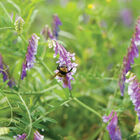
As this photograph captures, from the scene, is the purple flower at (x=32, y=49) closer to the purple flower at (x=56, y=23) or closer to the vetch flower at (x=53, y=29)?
the vetch flower at (x=53, y=29)

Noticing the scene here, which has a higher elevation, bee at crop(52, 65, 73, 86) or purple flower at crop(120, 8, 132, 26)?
purple flower at crop(120, 8, 132, 26)

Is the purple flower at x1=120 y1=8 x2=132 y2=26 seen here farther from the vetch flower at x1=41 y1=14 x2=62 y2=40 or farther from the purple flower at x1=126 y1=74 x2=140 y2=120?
the purple flower at x1=126 y1=74 x2=140 y2=120

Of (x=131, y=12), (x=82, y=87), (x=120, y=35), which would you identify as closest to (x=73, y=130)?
(x=82, y=87)

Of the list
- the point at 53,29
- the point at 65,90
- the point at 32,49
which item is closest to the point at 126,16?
the point at 53,29

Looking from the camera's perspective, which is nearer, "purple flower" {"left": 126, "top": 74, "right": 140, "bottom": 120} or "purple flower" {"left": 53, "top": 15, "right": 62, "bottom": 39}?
"purple flower" {"left": 126, "top": 74, "right": 140, "bottom": 120}

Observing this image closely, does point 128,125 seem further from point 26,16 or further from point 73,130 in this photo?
point 26,16

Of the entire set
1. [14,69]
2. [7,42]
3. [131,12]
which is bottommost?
[14,69]

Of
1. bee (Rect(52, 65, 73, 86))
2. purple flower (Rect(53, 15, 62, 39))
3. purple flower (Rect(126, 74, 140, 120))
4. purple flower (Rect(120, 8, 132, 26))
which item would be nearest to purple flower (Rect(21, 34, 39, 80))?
bee (Rect(52, 65, 73, 86))
